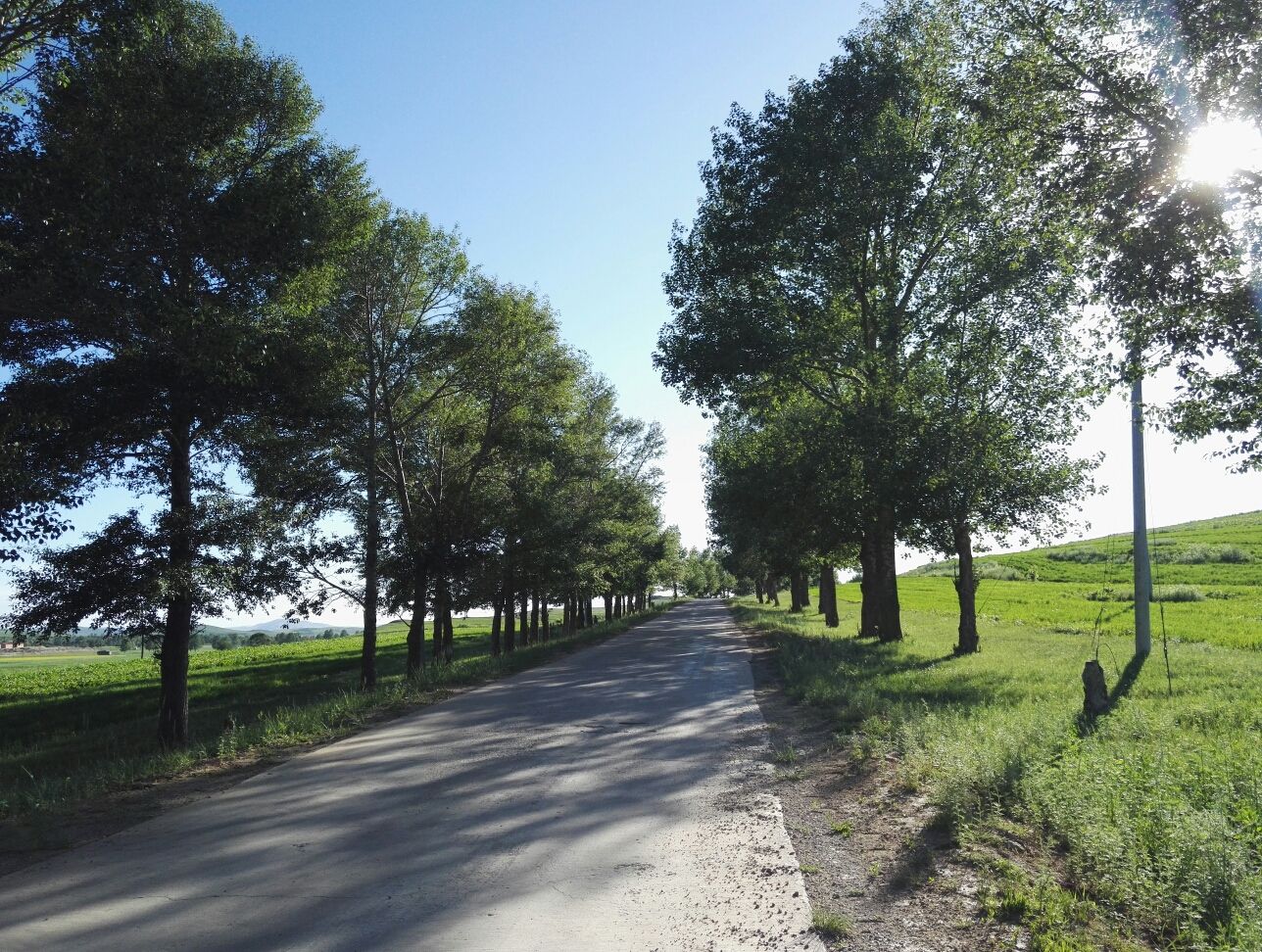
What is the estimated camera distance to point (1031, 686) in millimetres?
13367

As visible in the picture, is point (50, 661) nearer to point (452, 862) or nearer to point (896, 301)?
point (896, 301)

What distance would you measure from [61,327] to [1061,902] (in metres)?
13.0

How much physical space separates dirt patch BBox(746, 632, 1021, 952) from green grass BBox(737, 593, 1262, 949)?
0.82 ft

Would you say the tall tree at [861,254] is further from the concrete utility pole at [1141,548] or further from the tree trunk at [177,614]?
the tree trunk at [177,614]

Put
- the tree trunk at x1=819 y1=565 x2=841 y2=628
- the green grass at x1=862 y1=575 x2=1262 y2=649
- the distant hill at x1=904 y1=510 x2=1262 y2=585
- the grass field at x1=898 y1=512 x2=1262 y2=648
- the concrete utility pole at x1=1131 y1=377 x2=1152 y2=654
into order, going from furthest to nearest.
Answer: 1. the distant hill at x1=904 y1=510 x2=1262 y2=585
2. the tree trunk at x1=819 y1=565 x2=841 y2=628
3. the grass field at x1=898 y1=512 x2=1262 y2=648
4. the green grass at x1=862 y1=575 x2=1262 y2=649
5. the concrete utility pole at x1=1131 y1=377 x2=1152 y2=654

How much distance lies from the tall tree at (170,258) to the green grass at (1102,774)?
9301 millimetres

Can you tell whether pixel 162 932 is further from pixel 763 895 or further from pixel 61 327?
pixel 61 327

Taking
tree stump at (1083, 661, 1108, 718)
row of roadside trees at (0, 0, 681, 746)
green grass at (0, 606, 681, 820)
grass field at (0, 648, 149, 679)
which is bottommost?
grass field at (0, 648, 149, 679)

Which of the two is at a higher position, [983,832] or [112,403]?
[112,403]

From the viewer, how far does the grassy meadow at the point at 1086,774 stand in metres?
4.40

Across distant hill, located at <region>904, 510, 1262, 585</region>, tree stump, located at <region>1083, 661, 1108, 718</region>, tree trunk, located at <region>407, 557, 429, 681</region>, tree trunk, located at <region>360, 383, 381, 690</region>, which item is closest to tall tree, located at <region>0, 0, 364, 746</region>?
tree trunk, located at <region>360, 383, 381, 690</region>

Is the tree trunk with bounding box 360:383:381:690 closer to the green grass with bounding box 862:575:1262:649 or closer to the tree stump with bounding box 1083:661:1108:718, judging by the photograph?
the tree stump with bounding box 1083:661:1108:718

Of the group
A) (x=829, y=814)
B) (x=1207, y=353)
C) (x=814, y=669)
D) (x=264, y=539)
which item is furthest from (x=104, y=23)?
(x=814, y=669)

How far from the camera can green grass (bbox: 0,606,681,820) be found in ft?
29.5
